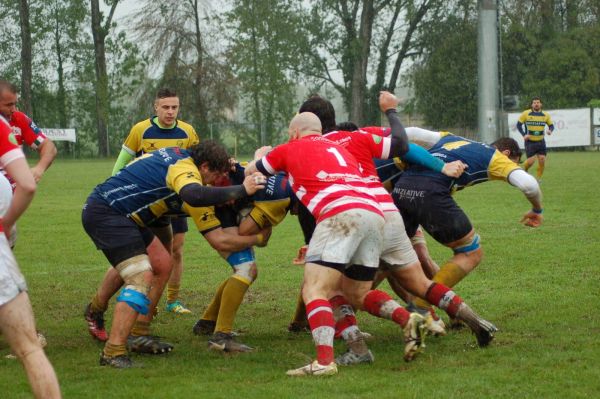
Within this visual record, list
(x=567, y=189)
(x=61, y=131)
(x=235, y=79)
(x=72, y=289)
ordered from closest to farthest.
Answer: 1. (x=72, y=289)
2. (x=567, y=189)
3. (x=61, y=131)
4. (x=235, y=79)

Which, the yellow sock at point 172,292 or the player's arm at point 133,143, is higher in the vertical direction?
the player's arm at point 133,143

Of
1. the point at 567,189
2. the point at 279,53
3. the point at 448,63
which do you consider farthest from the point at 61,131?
the point at 567,189

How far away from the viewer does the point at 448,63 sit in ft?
185

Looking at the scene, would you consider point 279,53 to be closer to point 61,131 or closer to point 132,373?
point 61,131

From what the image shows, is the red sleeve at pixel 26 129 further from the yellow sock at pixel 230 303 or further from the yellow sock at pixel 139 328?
the yellow sock at pixel 230 303

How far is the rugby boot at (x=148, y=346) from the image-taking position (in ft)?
22.4

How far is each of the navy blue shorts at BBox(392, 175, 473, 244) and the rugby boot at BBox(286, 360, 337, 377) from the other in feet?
6.04

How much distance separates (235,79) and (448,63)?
44.5 feet

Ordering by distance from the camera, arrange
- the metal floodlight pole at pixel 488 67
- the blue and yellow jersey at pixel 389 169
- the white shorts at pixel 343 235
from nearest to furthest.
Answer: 1. the white shorts at pixel 343 235
2. the blue and yellow jersey at pixel 389 169
3. the metal floodlight pole at pixel 488 67

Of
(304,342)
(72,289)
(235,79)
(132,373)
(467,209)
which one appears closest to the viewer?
(132,373)

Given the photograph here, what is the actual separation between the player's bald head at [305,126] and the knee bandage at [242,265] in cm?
109

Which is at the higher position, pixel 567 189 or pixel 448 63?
pixel 448 63

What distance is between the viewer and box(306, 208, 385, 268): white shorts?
5.98m

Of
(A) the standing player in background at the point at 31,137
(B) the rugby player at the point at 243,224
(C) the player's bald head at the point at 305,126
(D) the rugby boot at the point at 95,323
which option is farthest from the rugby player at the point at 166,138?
(C) the player's bald head at the point at 305,126
